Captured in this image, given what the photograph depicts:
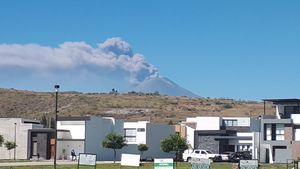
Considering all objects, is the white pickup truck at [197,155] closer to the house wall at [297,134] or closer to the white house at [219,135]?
the white house at [219,135]

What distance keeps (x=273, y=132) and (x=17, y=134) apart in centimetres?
3870

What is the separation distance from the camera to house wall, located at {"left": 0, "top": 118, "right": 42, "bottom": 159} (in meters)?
107

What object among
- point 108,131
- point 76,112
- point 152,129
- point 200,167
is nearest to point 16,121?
point 108,131

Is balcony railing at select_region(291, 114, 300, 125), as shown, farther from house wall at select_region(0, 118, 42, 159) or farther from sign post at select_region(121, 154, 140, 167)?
sign post at select_region(121, 154, 140, 167)

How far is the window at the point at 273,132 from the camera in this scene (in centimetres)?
10394

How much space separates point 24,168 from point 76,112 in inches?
4375

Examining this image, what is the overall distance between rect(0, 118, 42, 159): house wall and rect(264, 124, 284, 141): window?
35.2 meters

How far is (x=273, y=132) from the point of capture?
105 metres

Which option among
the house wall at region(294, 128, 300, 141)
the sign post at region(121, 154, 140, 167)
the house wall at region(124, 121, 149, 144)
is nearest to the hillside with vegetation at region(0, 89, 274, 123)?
the house wall at region(124, 121, 149, 144)

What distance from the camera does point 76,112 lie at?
18300 cm

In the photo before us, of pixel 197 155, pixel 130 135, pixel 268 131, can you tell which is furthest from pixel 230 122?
pixel 197 155

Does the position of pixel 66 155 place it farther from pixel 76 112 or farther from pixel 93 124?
pixel 76 112

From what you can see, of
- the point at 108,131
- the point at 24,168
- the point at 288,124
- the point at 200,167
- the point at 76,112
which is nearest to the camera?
the point at 200,167

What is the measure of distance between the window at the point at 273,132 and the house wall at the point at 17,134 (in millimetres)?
35178
